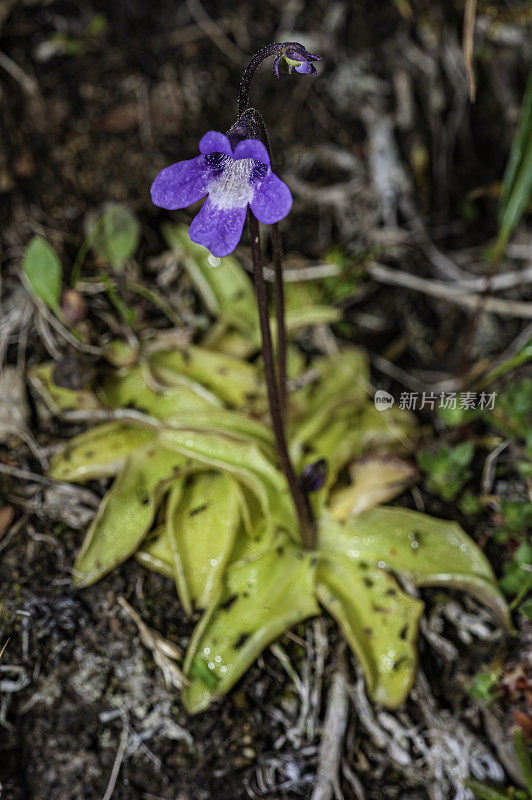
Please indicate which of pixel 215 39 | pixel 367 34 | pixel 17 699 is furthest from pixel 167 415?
pixel 367 34

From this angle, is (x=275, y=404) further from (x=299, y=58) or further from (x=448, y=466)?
(x=299, y=58)

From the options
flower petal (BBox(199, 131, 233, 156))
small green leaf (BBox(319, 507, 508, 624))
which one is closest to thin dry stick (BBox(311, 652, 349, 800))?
small green leaf (BBox(319, 507, 508, 624))

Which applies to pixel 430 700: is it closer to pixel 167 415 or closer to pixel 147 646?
pixel 147 646

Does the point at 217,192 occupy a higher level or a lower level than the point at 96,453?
higher

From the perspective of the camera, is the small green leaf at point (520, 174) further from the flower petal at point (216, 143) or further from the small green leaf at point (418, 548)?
the flower petal at point (216, 143)

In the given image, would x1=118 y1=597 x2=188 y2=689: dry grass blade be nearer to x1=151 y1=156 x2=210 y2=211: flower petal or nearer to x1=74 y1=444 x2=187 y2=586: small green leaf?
x1=74 y1=444 x2=187 y2=586: small green leaf

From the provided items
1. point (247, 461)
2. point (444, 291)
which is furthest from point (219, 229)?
point (444, 291)
